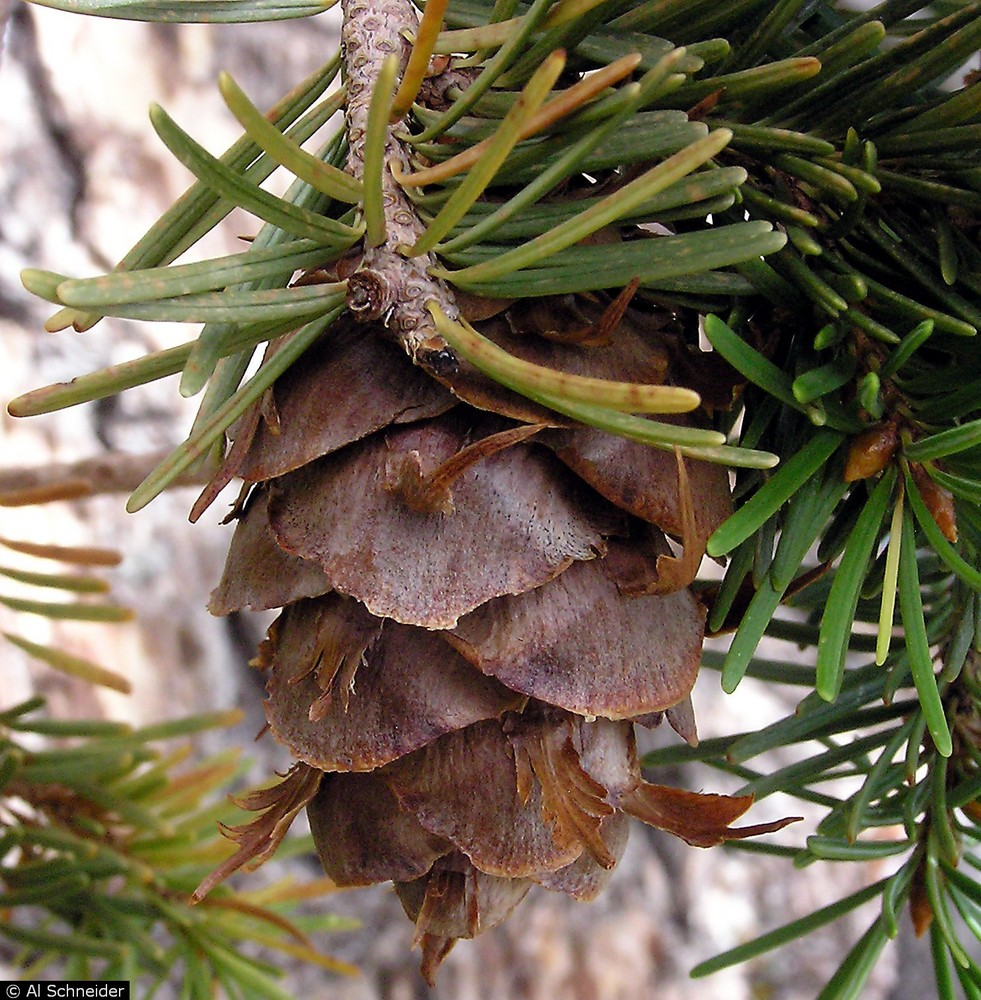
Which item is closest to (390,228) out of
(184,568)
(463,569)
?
(463,569)

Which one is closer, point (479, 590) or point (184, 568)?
point (479, 590)

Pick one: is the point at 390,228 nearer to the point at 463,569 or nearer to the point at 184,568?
the point at 463,569

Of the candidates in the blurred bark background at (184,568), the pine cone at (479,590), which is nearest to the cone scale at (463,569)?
the pine cone at (479,590)

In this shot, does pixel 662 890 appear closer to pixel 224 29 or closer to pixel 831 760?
pixel 831 760

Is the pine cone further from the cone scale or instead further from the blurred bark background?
the blurred bark background

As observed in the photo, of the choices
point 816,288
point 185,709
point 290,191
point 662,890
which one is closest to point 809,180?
point 816,288

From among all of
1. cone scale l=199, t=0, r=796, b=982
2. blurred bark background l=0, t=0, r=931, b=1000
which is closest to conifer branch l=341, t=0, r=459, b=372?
cone scale l=199, t=0, r=796, b=982

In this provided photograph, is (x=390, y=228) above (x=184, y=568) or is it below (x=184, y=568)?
below
